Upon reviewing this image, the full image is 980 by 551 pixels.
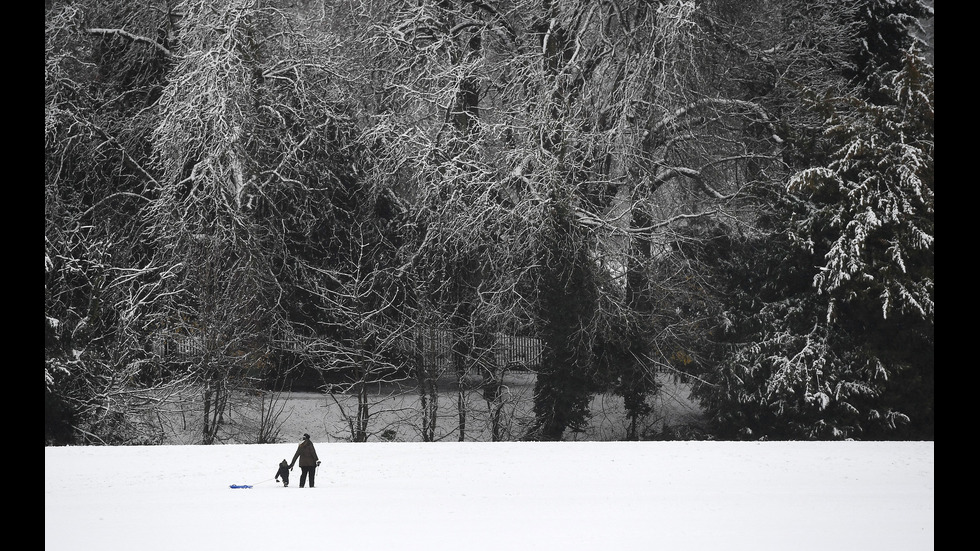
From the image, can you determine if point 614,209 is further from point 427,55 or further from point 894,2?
point 894,2

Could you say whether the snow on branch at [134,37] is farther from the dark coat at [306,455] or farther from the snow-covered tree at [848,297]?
the snow-covered tree at [848,297]

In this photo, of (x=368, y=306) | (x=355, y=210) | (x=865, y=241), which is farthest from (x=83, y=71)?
(x=865, y=241)

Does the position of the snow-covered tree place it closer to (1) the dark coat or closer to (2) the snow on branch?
(1) the dark coat

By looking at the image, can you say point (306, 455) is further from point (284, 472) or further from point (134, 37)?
point (134, 37)

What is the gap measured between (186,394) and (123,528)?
6.44 metres

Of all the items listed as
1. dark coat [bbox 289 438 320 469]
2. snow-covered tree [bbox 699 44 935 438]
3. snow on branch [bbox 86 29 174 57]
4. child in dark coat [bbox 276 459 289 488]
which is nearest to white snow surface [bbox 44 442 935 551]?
child in dark coat [bbox 276 459 289 488]

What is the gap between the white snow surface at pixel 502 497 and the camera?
992 centimetres

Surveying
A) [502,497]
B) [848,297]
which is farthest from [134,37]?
[848,297]

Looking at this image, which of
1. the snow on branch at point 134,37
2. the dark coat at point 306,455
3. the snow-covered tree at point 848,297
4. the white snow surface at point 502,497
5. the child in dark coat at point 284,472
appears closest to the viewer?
the white snow surface at point 502,497

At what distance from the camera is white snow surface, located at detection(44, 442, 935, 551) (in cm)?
992

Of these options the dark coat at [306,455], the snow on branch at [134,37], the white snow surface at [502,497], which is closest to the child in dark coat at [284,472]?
the dark coat at [306,455]
